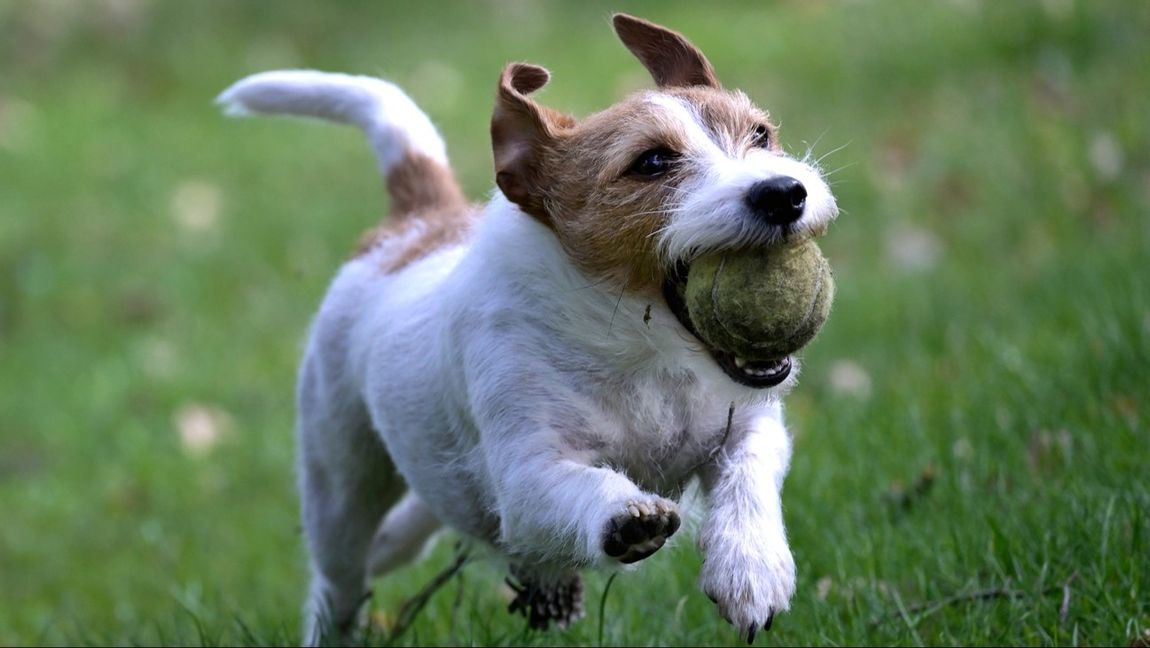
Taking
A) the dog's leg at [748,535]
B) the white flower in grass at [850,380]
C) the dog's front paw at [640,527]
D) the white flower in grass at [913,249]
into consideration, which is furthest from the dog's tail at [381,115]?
the white flower in grass at [913,249]

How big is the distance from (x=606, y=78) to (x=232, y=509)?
567cm

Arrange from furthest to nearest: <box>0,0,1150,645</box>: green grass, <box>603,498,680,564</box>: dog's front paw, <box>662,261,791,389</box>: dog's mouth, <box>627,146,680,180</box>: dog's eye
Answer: <box>0,0,1150,645</box>: green grass → <box>627,146,680,180</box>: dog's eye → <box>662,261,791,389</box>: dog's mouth → <box>603,498,680,564</box>: dog's front paw

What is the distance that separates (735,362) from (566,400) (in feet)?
1.29

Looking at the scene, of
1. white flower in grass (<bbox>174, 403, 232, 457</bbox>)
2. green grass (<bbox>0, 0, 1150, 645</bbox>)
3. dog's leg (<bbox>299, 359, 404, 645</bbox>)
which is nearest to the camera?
green grass (<bbox>0, 0, 1150, 645</bbox>)

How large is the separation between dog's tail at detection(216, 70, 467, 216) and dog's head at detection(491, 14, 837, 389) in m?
1.16

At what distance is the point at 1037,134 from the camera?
340 inches

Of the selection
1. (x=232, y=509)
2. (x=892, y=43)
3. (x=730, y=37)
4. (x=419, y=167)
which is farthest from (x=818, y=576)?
(x=730, y=37)

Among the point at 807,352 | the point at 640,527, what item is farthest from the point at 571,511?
the point at 807,352

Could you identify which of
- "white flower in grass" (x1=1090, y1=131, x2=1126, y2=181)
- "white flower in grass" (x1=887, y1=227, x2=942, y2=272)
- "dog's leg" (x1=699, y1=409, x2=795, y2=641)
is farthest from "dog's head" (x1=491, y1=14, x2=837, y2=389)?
"white flower in grass" (x1=1090, y1=131, x2=1126, y2=181)

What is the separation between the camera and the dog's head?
3115 millimetres

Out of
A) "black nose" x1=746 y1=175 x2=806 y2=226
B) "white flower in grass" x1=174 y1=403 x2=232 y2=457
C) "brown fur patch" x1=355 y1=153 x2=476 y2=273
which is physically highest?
"black nose" x1=746 y1=175 x2=806 y2=226

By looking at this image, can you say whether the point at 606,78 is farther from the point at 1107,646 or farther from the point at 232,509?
the point at 1107,646

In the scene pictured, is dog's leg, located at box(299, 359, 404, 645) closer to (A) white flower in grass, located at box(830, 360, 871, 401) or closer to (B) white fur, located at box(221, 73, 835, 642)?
(B) white fur, located at box(221, 73, 835, 642)

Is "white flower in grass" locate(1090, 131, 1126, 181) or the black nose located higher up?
the black nose
